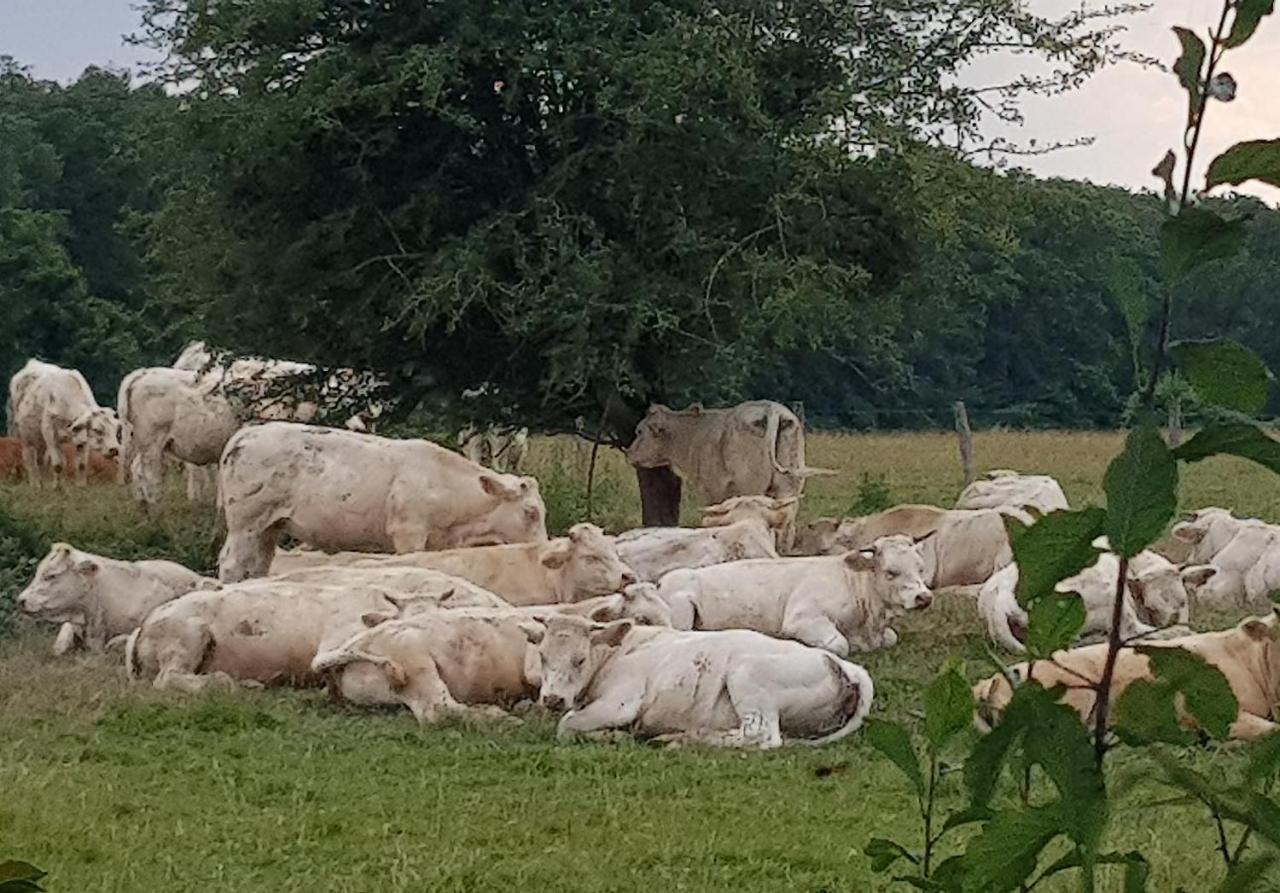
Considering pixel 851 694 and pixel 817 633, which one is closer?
pixel 851 694

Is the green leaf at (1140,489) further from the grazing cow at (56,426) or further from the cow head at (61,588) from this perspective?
the grazing cow at (56,426)

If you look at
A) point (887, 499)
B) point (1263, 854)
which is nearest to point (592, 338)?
point (887, 499)

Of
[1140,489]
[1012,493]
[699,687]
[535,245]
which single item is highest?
[535,245]

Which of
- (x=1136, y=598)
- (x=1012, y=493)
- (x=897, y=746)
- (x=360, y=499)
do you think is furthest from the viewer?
(x=1012, y=493)

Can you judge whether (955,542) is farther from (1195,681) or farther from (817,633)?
(1195,681)

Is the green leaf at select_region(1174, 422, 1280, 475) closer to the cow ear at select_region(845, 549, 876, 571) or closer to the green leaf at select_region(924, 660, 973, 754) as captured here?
the green leaf at select_region(924, 660, 973, 754)

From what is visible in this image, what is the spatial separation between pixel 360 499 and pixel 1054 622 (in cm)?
1334

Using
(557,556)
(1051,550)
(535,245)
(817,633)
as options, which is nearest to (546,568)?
(557,556)

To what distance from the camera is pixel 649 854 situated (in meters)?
6.76

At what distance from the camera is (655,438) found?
59.8 ft

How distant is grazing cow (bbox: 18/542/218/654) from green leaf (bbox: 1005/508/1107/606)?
11.4 metres

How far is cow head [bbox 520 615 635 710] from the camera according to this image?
9500 mm

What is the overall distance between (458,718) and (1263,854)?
8128mm

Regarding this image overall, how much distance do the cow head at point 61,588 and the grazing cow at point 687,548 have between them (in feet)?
11.0
